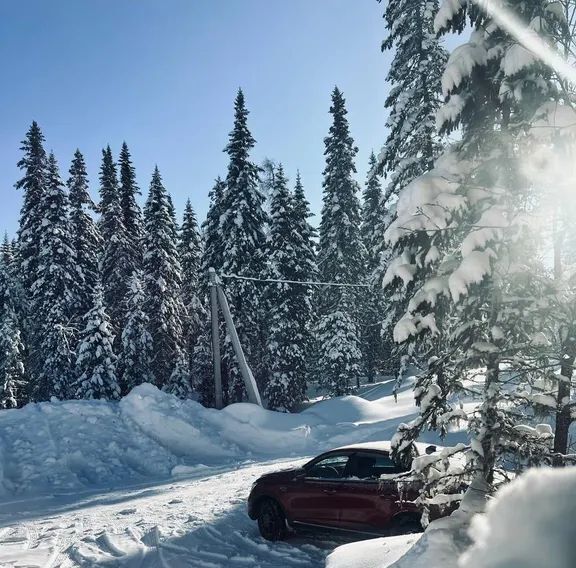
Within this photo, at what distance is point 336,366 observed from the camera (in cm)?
3484

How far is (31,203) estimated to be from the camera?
32.1 meters

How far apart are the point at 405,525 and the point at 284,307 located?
2430cm

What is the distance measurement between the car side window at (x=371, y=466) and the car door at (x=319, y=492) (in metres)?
0.21

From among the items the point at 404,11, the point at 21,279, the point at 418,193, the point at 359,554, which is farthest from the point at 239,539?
the point at 21,279

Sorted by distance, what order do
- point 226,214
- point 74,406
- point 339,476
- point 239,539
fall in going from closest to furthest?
point 339,476
point 239,539
point 74,406
point 226,214

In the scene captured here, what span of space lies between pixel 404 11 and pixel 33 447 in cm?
1976

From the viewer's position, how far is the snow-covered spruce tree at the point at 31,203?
3173 centimetres

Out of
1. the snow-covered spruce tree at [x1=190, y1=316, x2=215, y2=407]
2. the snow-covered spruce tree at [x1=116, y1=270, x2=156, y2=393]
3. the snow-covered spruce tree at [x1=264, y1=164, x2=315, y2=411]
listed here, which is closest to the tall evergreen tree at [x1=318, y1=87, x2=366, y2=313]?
the snow-covered spruce tree at [x1=264, y1=164, x2=315, y2=411]

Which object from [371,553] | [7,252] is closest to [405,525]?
[371,553]

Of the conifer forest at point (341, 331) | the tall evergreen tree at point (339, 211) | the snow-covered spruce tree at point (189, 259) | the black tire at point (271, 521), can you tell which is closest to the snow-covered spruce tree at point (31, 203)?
the conifer forest at point (341, 331)

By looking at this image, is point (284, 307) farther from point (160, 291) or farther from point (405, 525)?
point (405, 525)

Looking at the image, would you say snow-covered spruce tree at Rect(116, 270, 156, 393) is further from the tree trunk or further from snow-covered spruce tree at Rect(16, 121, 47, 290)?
the tree trunk

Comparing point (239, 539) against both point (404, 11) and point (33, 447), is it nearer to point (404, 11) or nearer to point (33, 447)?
point (33, 447)

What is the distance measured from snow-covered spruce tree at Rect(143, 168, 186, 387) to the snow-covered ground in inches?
446
